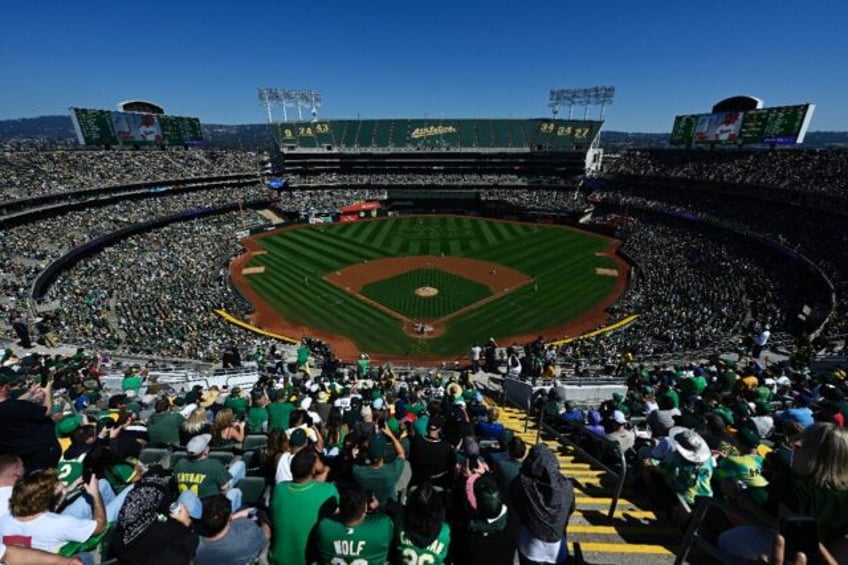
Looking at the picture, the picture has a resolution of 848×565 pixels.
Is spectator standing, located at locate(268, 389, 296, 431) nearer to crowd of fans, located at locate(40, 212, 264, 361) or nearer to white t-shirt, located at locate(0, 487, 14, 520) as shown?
white t-shirt, located at locate(0, 487, 14, 520)

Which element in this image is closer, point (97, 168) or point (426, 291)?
point (426, 291)

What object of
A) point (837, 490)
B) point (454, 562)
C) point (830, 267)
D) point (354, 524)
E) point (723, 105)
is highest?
point (723, 105)

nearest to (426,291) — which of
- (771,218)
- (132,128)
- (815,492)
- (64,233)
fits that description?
(815,492)

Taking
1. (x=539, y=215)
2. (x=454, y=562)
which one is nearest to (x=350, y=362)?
(x=454, y=562)

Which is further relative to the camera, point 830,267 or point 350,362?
point 830,267

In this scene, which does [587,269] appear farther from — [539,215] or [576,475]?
[576,475]

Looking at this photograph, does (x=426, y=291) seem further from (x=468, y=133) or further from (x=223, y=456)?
(x=468, y=133)

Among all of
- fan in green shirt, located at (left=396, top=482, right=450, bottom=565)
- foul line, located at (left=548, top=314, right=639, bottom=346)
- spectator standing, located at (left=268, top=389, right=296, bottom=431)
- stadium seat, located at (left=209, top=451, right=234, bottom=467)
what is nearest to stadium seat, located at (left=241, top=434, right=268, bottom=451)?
spectator standing, located at (left=268, top=389, right=296, bottom=431)
